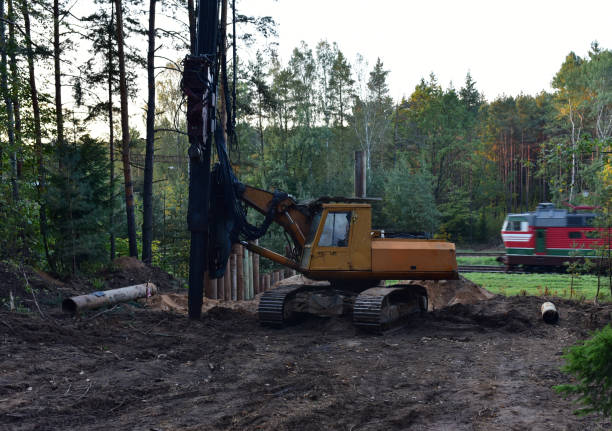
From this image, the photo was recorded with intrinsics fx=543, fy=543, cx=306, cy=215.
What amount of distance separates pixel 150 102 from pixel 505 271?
17.9 metres

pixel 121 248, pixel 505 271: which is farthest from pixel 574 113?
pixel 121 248

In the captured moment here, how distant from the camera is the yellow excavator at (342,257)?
10.3 meters

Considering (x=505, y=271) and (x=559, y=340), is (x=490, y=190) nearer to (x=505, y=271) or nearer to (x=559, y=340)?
(x=505, y=271)

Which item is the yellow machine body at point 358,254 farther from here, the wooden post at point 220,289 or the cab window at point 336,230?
the wooden post at point 220,289

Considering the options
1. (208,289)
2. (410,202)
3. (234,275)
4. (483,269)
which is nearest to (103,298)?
(208,289)

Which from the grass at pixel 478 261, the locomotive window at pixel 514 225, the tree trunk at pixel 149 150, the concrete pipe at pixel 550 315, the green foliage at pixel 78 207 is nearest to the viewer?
the concrete pipe at pixel 550 315

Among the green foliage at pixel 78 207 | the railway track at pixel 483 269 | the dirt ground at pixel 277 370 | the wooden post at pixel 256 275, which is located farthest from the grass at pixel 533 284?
the green foliage at pixel 78 207

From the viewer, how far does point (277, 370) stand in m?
7.58

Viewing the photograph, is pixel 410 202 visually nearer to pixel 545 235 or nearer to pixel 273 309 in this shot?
Result: pixel 545 235

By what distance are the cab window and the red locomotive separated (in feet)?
56.9

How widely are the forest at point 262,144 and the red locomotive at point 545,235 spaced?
1.73m

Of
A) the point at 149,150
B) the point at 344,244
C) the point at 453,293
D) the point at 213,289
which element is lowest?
the point at 453,293

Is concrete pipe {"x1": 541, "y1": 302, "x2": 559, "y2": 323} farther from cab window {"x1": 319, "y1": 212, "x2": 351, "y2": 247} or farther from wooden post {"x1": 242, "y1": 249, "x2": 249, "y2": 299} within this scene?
wooden post {"x1": 242, "y1": 249, "x2": 249, "y2": 299}

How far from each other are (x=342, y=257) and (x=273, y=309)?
1.67m
